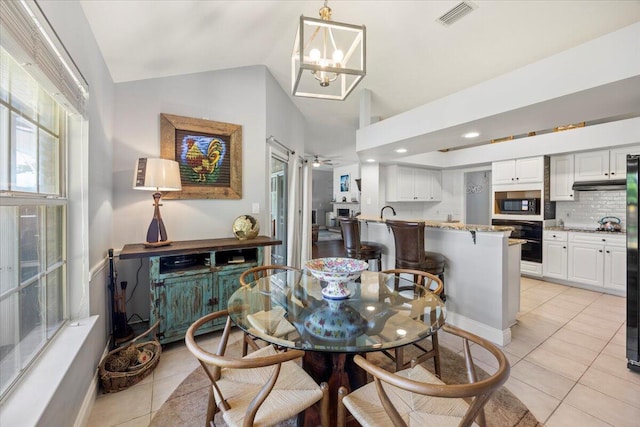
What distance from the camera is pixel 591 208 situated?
4.39 metres

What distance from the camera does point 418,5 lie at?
2.21 m

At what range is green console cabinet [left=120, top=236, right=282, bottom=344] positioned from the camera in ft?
7.43

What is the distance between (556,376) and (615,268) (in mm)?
2962

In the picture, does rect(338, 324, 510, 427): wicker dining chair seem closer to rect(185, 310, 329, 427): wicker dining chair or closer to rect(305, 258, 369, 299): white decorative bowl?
rect(185, 310, 329, 427): wicker dining chair

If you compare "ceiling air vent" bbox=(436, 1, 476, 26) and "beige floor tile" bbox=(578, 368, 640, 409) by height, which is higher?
"ceiling air vent" bbox=(436, 1, 476, 26)

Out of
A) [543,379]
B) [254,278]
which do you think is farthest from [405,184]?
[254,278]

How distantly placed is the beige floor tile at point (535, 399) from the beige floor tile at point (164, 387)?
2.34 meters

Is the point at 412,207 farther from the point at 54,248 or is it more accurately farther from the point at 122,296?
the point at 54,248

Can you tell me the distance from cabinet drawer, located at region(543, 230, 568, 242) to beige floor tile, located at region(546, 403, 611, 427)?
3543mm

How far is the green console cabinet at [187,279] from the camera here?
2.27 m

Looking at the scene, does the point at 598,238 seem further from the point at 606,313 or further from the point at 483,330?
the point at 483,330

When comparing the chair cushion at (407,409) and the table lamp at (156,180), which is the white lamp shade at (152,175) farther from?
the chair cushion at (407,409)

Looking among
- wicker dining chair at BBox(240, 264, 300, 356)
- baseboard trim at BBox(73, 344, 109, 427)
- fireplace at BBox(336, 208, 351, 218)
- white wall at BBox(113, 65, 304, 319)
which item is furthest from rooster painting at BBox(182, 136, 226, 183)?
fireplace at BBox(336, 208, 351, 218)

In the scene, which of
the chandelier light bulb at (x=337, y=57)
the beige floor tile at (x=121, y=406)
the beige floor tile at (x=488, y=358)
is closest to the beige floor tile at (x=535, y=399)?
the beige floor tile at (x=488, y=358)
